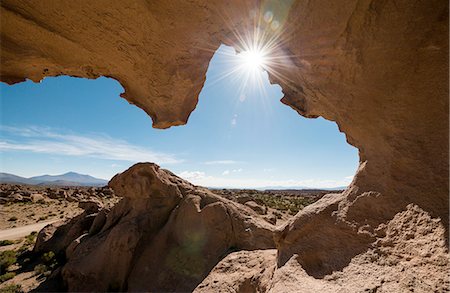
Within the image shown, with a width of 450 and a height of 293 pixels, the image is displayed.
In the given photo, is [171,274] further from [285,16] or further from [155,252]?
[285,16]

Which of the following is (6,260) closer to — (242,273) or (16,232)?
(16,232)

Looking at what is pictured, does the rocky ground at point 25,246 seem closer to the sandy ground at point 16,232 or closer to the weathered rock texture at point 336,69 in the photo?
the sandy ground at point 16,232

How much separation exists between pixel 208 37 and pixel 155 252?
23.0 ft

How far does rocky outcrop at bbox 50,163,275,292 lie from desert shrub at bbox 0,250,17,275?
507 cm

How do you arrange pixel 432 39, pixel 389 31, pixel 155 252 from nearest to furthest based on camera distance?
pixel 432 39
pixel 389 31
pixel 155 252

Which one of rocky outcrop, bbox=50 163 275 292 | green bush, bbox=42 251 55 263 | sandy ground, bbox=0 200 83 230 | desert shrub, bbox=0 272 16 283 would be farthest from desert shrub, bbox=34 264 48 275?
sandy ground, bbox=0 200 83 230

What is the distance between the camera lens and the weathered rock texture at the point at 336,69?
3.11 metres

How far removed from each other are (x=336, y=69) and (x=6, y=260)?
53.3 ft

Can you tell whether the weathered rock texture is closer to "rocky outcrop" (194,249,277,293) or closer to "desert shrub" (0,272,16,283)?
"rocky outcrop" (194,249,277,293)

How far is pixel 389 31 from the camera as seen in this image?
3.34m

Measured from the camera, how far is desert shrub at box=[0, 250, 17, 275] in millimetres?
11554

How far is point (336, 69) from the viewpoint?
13.5ft

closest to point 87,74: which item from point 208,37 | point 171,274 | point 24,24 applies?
point 24,24

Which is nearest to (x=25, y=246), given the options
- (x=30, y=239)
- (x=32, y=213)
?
(x=30, y=239)
